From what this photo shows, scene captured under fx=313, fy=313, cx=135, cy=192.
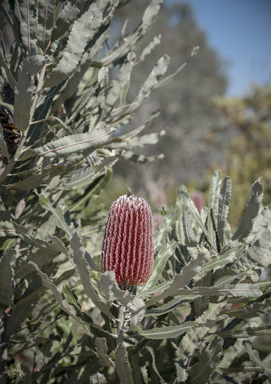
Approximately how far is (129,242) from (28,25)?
67cm

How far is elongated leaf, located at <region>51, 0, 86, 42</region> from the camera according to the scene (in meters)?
0.85

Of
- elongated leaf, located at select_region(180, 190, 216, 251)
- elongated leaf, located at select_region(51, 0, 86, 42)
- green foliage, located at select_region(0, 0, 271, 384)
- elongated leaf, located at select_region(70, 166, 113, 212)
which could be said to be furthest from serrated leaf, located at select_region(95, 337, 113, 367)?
elongated leaf, located at select_region(51, 0, 86, 42)

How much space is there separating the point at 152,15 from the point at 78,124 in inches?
23.0

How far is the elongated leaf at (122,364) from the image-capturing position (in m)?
0.77

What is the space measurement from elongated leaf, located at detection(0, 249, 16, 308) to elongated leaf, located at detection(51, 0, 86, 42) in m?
0.64

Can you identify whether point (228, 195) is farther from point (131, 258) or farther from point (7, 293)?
point (7, 293)

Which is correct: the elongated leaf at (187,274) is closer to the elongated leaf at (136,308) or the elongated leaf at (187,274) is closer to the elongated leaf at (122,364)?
the elongated leaf at (136,308)

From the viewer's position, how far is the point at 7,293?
39.4 inches

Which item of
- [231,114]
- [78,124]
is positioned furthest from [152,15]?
→ [231,114]

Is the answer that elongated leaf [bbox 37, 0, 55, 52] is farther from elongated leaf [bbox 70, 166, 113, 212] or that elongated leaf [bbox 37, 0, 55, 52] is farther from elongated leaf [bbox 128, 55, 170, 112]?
elongated leaf [bbox 70, 166, 113, 212]

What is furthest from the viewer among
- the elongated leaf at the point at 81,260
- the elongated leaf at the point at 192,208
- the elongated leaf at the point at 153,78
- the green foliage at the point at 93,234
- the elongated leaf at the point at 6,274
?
the elongated leaf at the point at 153,78

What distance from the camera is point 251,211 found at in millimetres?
902

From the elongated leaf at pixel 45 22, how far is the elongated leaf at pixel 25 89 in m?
0.14

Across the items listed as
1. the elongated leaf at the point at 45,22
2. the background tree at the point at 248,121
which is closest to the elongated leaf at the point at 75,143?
the elongated leaf at the point at 45,22
